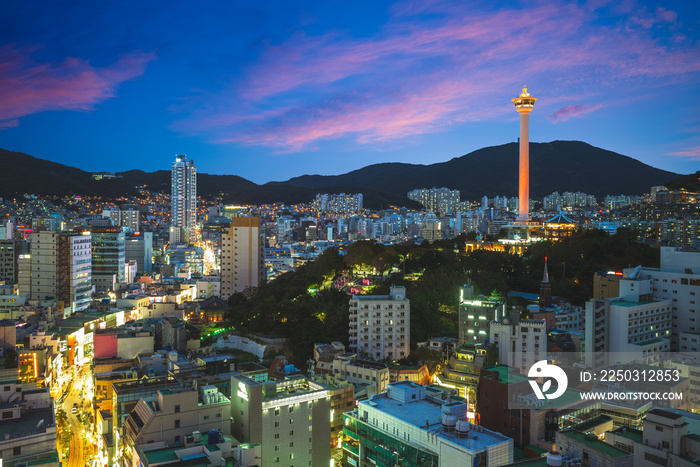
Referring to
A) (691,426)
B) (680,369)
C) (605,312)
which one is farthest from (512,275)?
(691,426)

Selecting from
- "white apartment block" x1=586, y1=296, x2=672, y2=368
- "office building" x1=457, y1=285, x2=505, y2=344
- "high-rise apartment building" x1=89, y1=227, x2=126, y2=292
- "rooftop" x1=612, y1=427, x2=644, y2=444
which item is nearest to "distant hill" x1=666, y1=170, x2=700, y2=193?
"white apartment block" x1=586, y1=296, x2=672, y2=368

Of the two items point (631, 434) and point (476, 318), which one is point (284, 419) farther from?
point (476, 318)

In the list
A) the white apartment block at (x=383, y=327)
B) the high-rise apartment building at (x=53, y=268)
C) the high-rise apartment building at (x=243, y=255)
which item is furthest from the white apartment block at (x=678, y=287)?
the high-rise apartment building at (x=53, y=268)

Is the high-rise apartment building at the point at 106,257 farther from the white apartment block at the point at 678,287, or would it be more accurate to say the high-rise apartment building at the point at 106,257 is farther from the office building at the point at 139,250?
the white apartment block at the point at 678,287

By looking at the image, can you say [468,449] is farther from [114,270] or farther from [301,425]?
[114,270]

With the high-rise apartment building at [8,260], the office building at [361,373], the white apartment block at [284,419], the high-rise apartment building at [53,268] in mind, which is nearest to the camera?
the white apartment block at [284,419]

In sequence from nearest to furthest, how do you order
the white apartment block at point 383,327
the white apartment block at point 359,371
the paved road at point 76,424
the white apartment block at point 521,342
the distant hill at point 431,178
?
the paved road at point 76,424, the white apartment block at point 359,371, the white apartment block at point 521,342, the white apartment block at point 383,327, the distant hill at point 431,178

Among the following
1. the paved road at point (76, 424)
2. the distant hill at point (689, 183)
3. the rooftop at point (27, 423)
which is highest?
the distant hill at point (689, 183)
